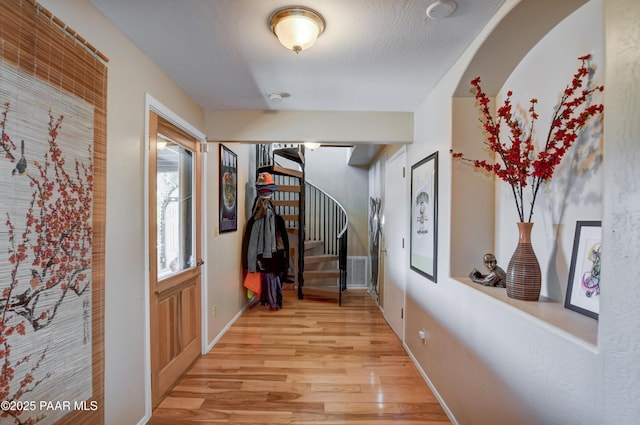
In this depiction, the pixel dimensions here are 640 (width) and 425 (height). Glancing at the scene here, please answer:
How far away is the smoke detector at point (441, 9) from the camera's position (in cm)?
131

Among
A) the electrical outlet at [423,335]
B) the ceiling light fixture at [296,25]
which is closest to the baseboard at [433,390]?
the electrical outlet at [423,335]

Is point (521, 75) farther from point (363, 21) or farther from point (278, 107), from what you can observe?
point (278, 107)

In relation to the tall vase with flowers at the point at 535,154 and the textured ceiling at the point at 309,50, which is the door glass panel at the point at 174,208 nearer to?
the textured ceiling at the point at 309,50

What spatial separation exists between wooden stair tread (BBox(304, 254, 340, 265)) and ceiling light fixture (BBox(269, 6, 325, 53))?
143 inches

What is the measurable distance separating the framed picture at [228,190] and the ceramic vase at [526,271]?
2.71 m

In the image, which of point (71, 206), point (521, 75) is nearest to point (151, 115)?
point (71, 206)

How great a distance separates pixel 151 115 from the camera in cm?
190

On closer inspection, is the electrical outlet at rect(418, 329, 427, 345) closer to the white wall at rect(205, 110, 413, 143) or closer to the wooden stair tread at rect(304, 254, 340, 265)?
the white wall at rect(205, 110, 413, 143)

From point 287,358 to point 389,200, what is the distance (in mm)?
2170

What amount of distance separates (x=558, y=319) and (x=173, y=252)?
2.44 meters

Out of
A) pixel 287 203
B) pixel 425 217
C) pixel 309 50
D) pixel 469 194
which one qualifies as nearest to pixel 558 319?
pixel 469 194

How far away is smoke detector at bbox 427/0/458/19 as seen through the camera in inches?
51.7

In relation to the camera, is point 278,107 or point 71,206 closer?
point 71,206

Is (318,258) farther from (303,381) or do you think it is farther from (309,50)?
(309,50)
